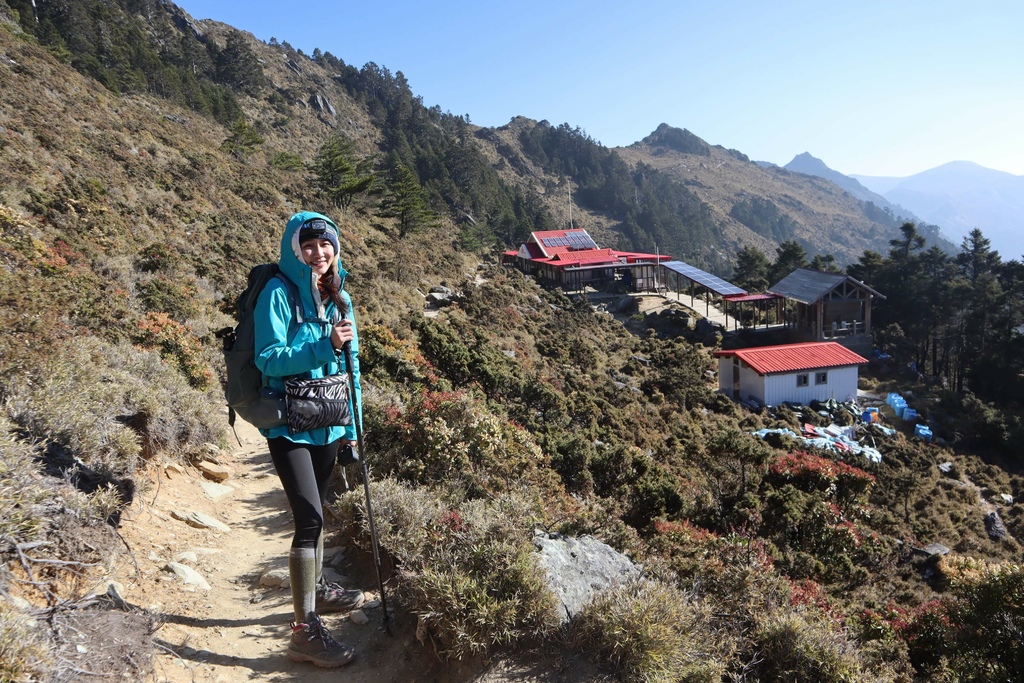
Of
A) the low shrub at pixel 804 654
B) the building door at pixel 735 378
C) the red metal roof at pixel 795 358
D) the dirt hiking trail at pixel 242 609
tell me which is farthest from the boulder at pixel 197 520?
the building door at pixel 735 378

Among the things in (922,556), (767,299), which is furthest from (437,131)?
(922,556)

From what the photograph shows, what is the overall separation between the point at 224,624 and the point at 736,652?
2.78 m

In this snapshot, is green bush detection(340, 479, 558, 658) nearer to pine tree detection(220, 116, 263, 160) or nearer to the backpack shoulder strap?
the backpack shoulder strap

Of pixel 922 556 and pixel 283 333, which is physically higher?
pixel 283 333

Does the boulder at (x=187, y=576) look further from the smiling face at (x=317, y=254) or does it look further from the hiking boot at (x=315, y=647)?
the smiling face at (x=317, y=254)

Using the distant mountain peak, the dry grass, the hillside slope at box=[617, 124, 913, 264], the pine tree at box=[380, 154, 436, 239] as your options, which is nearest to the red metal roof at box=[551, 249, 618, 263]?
the pine tree at box=[380, 154, 436, 239]

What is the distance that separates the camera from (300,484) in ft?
8.63

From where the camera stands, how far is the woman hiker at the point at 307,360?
2.53 m

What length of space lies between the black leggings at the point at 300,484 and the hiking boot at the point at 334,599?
677mm

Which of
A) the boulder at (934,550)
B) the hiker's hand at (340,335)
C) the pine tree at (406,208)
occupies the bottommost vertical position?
the boulder at (934,550)

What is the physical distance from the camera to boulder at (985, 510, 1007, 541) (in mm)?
13653

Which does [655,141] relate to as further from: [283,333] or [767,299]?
[283,333]

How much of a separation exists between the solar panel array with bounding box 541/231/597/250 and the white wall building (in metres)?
17.8

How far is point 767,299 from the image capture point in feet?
105
